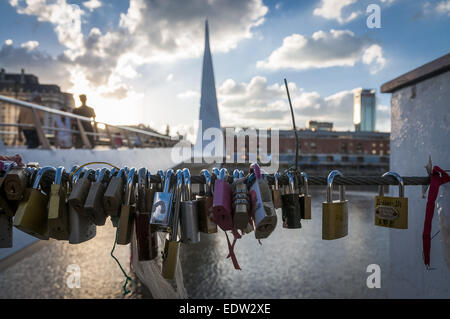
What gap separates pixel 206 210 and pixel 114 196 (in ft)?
1.19

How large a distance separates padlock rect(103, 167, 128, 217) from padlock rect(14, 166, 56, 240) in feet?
0.88

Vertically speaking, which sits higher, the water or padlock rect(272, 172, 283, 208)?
padlock rect(272, 172, 283, 208)

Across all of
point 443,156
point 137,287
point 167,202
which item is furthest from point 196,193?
point 137,287

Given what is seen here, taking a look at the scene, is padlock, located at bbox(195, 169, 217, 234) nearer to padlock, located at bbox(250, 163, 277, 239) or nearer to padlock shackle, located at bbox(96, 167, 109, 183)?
padlock, located at bbox(250, 163, 277, 239)

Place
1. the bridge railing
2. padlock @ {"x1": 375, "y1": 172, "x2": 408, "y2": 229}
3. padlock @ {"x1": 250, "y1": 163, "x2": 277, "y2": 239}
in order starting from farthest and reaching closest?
the bridge railing → padlock @ {"x1": 375, "y1": 172, "x2": 408, "y2": 229} → padlock @ {"x1": 250, "y1": 163, "x2": 277, "y2": 239}

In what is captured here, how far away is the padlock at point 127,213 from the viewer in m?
1.13

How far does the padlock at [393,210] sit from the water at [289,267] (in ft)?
47.1

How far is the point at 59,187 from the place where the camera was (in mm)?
1158

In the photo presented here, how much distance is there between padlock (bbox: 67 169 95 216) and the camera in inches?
43.8

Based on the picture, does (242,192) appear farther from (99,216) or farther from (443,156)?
(443,156)

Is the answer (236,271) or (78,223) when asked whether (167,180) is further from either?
(236,271)

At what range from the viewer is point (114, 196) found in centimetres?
112

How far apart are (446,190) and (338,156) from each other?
66.8m

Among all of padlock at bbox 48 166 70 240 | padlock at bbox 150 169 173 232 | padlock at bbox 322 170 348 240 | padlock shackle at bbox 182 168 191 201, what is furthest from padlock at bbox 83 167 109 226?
padlock at bbox 322 170 348 240
